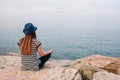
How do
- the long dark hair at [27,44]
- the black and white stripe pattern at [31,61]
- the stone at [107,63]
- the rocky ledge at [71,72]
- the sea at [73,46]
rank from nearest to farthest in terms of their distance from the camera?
1. the rocky ledge at [71,72]
2. the long dark hair at [27,44]
3. the black and white stripe pattern at [31,61]
4. the stone at [107,63]
5. the sea at [73,46]

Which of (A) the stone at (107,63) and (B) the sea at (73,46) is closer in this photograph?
(A) the stone at (107,63)

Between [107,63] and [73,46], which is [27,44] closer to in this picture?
[107,63]

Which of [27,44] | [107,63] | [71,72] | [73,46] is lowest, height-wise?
[73,46]

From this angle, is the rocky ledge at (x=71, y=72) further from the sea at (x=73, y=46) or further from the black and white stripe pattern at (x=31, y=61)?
the sea at (x=73, y=46)

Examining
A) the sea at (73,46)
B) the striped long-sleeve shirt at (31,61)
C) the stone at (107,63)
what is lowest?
the sea at (73,46)

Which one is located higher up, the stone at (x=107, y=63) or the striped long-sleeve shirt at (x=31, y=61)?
the striped long-sleeve shirt at (x=31, y=61)

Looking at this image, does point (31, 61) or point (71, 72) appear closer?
point (71, 72)

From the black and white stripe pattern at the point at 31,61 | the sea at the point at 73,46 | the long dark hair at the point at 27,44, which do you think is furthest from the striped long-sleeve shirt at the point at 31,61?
the sea at the point at 73,46

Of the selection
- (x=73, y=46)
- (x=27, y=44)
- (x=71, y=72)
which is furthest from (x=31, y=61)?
(x=73, y=46)

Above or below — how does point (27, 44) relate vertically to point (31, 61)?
above

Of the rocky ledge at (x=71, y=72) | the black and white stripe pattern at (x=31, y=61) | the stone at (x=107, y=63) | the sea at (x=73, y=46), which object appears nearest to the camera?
the rocky ledge at (x=71, y=72)

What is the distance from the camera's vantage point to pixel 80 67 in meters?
12.2

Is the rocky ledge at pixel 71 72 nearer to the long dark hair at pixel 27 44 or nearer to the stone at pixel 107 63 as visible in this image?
the stone at pixel 107 63

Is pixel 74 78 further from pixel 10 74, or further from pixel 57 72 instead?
pixel 10 74
